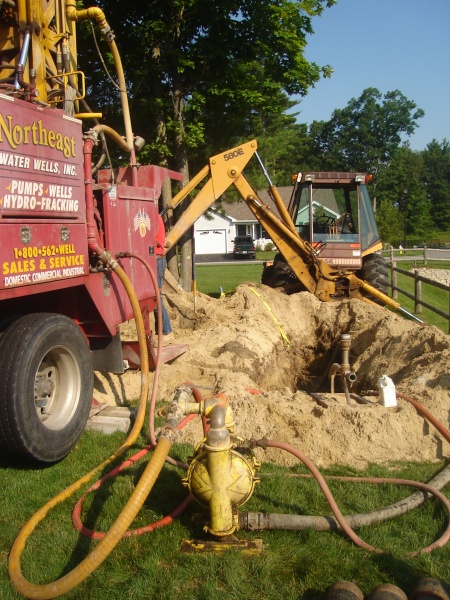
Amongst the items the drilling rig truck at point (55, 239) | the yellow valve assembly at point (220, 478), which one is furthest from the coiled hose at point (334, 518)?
the drilling rig truck at point (55, 239)

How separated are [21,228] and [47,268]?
16.1 inches

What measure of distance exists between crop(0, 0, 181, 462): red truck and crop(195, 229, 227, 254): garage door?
46842 mm

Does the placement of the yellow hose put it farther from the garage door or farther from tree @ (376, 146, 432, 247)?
tree @ (376, 146, 432, 247)

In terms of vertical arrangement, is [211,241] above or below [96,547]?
above

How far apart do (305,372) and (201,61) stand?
22.6 ft

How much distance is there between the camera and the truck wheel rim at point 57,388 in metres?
4.91

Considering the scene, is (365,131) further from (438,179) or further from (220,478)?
(220,478)

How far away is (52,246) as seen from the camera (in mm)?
4676

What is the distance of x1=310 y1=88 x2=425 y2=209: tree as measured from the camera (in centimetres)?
7725

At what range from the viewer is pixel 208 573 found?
3410 mm

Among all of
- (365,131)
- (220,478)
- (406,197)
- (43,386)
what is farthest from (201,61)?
(365,131)

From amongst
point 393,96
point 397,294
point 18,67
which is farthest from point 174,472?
point 393,96

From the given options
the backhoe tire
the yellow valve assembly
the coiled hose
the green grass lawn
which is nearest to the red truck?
the green grass lawn

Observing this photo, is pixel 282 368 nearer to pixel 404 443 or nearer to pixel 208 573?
pixel 404 443
